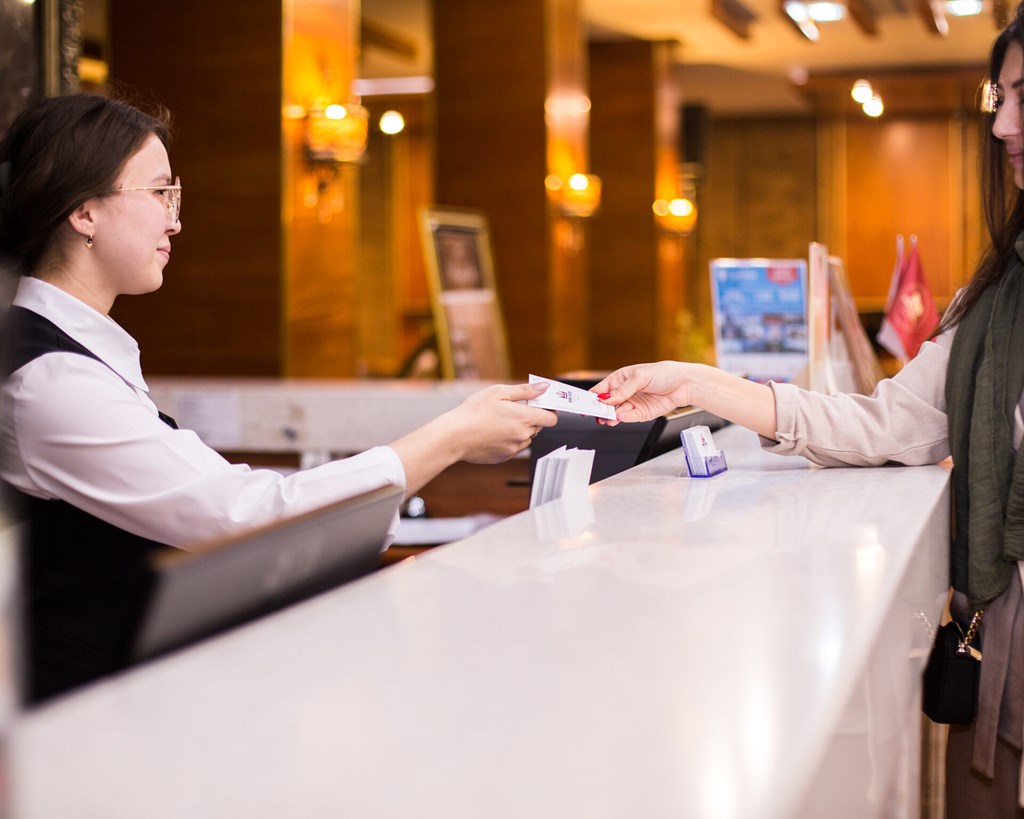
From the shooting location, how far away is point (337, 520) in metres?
1.07

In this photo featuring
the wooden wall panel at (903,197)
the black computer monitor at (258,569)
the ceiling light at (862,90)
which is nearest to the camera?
the black computer monitor at (258,569)

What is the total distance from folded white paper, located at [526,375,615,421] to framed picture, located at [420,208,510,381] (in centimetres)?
352

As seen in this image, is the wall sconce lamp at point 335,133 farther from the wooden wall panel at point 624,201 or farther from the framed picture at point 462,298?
the wooden wall panel at point 624,201

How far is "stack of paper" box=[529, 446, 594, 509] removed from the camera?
1.64 meters

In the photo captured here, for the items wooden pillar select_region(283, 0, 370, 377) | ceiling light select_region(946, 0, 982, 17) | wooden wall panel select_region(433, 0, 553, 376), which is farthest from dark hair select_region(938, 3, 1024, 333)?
ceiling light select_region(946, 0, 982, 17)

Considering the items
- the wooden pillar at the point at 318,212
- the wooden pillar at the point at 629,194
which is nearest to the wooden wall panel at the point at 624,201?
the wooden pillar at the point at 629,194

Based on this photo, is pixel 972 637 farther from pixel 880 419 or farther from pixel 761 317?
pixel 761 317

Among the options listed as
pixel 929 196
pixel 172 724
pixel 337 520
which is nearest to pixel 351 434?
pixel 337 520

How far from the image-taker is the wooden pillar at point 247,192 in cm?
664

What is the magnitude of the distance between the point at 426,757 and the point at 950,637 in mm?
1263

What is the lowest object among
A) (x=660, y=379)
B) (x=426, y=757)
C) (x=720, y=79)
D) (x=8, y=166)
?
(x=426, y=757)

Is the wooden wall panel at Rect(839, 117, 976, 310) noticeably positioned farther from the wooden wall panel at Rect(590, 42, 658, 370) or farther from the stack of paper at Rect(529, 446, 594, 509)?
the stack of paper at Rect(529, 446, 594, 509)

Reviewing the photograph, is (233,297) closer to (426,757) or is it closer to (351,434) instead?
(351,434)

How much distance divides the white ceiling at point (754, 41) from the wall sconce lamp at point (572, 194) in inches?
63.6
